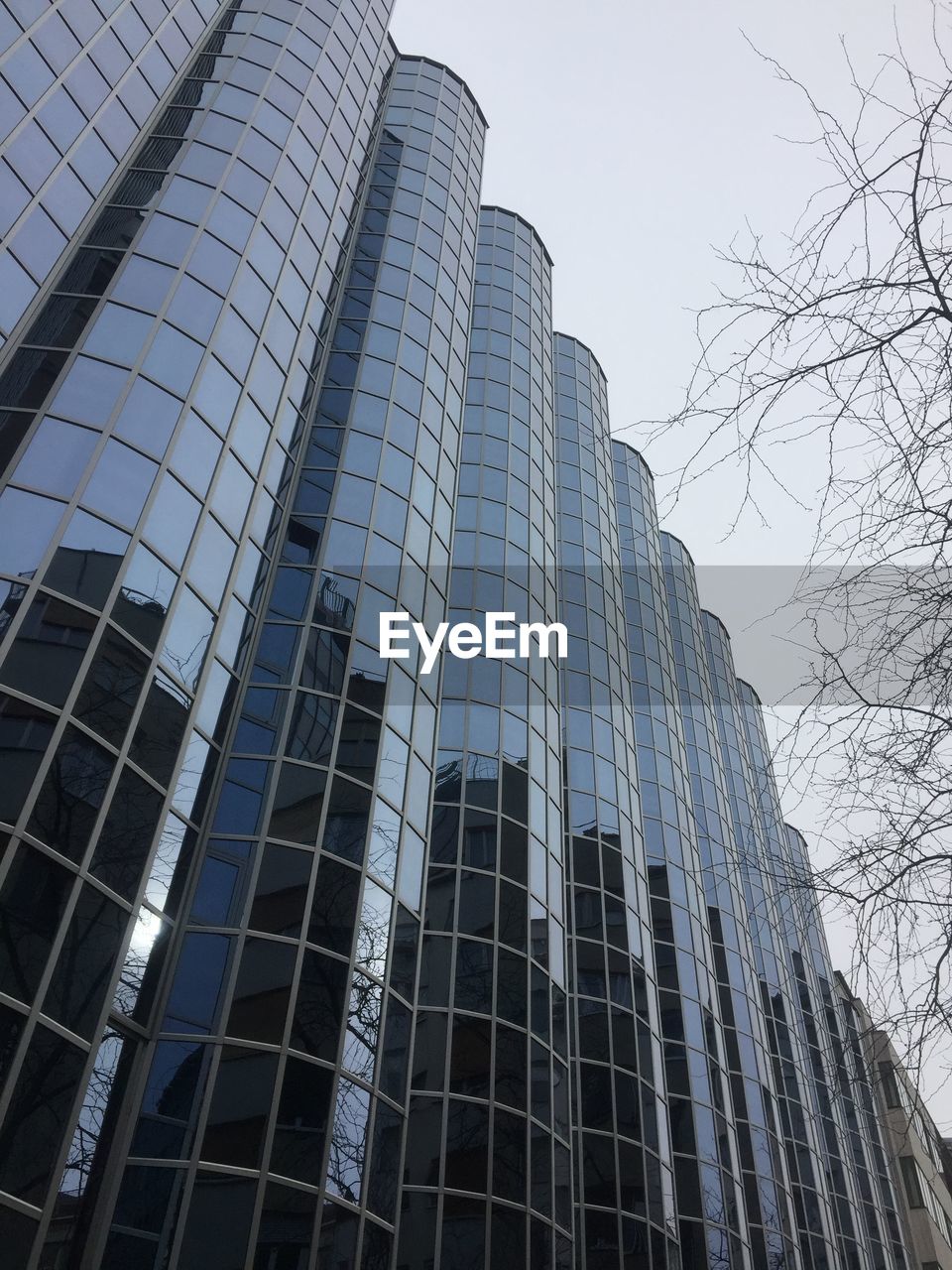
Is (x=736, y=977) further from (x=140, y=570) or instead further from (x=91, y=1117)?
(x=91, y=1117)

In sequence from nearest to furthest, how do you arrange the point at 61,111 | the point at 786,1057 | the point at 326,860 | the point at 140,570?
the point at 140,570
the point at 326,860
the point at 61,111
the point at 786,1057

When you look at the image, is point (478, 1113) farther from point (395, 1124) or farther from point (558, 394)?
point (558, 394)

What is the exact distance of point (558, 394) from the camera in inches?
1731

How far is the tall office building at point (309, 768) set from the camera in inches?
522

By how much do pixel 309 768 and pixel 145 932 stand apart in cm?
440

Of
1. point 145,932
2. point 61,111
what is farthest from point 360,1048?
point 61,111

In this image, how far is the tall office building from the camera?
13258 millimetres

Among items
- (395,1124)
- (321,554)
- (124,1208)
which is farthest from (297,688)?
(124,1208)

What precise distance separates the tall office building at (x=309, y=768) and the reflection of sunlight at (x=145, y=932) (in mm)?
259

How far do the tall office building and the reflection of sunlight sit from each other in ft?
0.85

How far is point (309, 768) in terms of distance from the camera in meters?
18.1

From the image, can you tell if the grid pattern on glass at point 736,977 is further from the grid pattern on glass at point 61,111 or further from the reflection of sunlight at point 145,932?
the grid pattern on glass at point 61,111

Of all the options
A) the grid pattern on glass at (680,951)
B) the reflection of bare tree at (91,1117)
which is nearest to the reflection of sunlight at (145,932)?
the reflection of bare tree at (91,1117)

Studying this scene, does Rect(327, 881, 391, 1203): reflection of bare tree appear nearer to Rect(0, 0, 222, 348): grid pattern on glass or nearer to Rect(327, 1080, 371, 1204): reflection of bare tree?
Rect(327, 1080, 371, 1204): reflection of bare tree
